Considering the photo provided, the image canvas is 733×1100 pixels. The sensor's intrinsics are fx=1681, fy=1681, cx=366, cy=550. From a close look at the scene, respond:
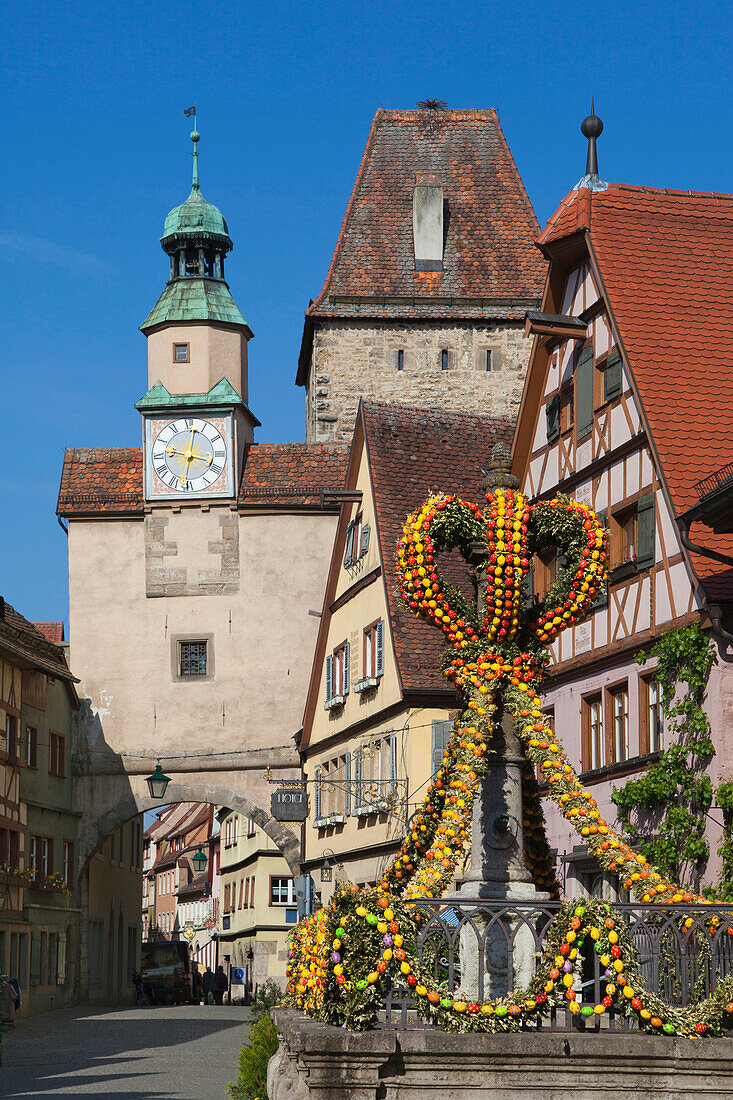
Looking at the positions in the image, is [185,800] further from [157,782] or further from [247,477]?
[247,477]

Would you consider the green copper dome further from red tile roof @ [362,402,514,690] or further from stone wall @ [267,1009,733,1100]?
stone wall @ [267,1009,733,1100]

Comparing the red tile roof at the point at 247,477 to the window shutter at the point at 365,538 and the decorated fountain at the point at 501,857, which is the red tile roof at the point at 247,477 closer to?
the window shutter at the point at 365,538

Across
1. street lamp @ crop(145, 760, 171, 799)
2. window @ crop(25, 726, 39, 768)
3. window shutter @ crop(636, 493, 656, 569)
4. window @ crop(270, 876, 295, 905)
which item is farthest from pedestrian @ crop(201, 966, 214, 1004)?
window shutter @ crop(636, 493, 656, 569)

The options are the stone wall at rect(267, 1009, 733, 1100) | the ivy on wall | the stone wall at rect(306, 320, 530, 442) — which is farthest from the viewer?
the stone wall at rect(306, 320, 530, 442)

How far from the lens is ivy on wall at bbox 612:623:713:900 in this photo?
1739cm

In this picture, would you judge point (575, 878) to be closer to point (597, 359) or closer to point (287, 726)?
point (597, 359)

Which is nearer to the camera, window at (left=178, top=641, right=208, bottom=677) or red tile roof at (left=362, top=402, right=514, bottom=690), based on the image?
red tile roof at (left=362, top=402, right=514, bottom=690)

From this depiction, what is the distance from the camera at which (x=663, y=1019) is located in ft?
32.1

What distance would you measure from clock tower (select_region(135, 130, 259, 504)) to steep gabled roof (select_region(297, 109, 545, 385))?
3944 millimetres

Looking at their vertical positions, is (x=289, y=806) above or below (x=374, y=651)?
below

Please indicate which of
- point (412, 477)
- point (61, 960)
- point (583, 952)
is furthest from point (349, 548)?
point (583, 952)

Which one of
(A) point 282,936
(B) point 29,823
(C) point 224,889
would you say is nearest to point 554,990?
(B) point 29,823

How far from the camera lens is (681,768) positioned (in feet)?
58.4

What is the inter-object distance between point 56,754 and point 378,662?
10965 millimetres
